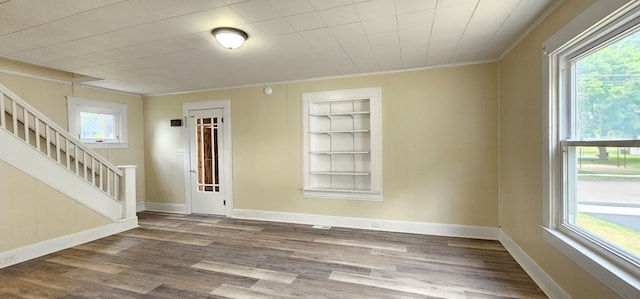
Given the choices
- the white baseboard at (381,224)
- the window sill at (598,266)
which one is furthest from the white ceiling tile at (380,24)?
the white baseboard at (381,224)

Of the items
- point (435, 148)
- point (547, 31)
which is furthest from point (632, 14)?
point (435, 148)

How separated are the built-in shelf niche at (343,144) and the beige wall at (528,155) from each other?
1575 mm

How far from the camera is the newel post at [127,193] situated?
168 inches

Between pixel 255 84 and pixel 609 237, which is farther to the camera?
pixel 255 84

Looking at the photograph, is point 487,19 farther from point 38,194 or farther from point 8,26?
point 38,194

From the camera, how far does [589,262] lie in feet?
5.74

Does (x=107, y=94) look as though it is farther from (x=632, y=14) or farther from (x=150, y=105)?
(x=632, y=14)

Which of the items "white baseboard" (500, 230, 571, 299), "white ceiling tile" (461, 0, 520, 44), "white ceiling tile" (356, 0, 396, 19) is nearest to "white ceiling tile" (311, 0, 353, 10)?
"white ceiling tile" (356, 0, 396, 19)

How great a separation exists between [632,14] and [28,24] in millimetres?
4382

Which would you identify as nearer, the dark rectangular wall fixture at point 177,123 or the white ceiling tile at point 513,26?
the white ceiling tile at point 513,26

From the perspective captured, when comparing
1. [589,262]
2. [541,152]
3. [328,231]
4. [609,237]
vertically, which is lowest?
[328,231]

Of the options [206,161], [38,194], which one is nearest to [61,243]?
[38,194]

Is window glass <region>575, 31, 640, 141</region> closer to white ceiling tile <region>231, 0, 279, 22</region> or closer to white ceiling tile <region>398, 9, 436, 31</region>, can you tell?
white ceiling tile <region>398, 9, 436, 31</region>

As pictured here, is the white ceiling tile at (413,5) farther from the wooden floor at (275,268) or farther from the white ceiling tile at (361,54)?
the wooden floor at (275,268)
